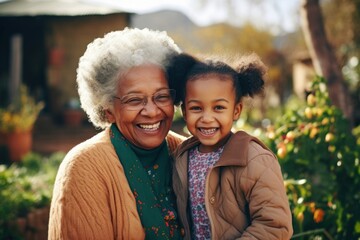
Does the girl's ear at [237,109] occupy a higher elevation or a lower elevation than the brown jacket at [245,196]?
higher

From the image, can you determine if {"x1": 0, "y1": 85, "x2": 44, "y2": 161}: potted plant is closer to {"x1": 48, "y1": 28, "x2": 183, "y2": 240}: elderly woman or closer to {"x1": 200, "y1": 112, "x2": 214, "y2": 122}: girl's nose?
{"x1": 48, "y1": 28, "x2": 183, "y2": 240}: elderly woman

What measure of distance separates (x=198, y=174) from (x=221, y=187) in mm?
193

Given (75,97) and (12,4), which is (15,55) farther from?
(12,4)

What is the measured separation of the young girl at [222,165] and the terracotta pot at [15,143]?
694 cm

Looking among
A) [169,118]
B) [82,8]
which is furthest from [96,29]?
[169,118]

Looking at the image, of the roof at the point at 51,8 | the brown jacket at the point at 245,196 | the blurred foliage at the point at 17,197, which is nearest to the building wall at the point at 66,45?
the roof at the point at 51,8

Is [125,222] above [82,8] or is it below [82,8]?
below

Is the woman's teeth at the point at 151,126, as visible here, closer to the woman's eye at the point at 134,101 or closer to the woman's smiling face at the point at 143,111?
the woman's smiling face at the point at 143,111

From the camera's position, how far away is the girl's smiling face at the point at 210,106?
2330 millimetres

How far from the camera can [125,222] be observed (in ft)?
7.18

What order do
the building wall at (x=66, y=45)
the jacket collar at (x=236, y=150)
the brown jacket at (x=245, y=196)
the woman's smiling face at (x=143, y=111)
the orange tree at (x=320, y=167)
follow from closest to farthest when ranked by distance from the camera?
the brown jacket at (x=245, y=196)
the jacket collar at (x=236, y=150)
the woman's smiling face at (x=143, y=111)
the orange tree at (x=320, y=167)
the building wall at (x=66, y=45)

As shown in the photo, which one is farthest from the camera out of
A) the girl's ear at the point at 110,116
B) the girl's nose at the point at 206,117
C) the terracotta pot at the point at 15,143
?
the terracotta pot at the point at 15,143

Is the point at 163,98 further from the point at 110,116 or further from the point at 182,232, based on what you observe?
the point at 182,232

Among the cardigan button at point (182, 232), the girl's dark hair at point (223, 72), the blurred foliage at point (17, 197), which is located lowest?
the blurred foliage at point (17, 197)
